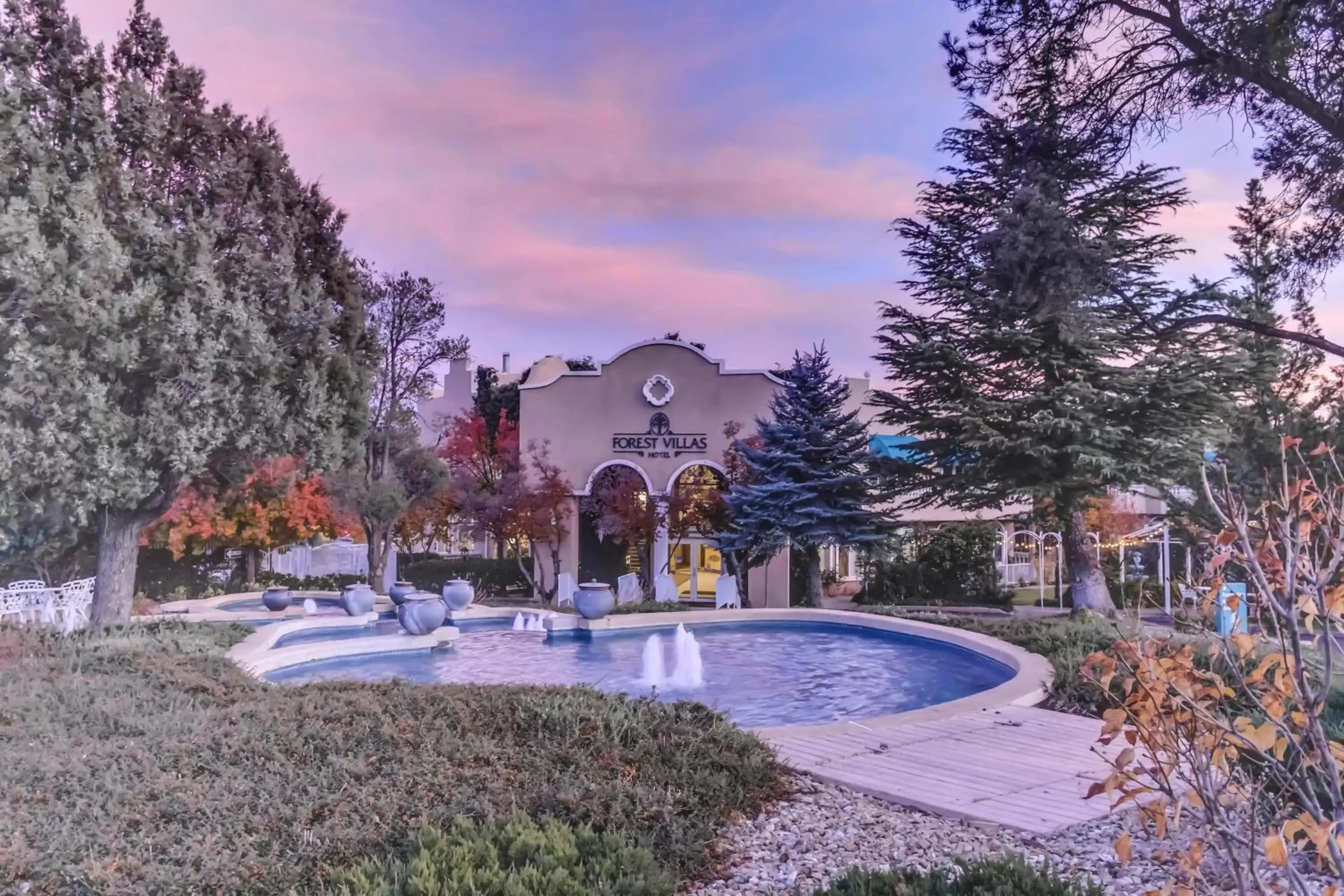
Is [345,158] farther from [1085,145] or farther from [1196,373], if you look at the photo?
[1196,373]

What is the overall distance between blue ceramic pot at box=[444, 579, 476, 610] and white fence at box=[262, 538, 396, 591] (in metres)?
9.37

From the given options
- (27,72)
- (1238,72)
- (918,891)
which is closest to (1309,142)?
(1238,72)

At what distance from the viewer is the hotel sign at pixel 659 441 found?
73.3ft

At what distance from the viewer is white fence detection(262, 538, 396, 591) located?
84.8 ft

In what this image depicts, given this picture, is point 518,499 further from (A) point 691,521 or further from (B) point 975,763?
(B) point 975,763

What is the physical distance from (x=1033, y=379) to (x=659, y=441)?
31.3 ft

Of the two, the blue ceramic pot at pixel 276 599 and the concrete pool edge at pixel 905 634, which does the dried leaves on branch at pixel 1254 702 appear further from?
the blue ceramic pot at pixel 276 599

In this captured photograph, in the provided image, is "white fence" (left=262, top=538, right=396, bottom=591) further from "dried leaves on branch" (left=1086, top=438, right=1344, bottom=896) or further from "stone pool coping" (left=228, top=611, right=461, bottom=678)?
"dried leaves on branch" (left=1086, top=438, right=1344, bottom=896)

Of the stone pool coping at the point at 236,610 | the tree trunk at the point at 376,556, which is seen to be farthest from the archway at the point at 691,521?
the tree trunk at the point at 376,556

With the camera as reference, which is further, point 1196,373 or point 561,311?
point 561,311

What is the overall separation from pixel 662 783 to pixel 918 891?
6.01ft

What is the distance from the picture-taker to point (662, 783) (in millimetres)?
4801

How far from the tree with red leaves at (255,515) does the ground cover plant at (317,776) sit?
11.7m

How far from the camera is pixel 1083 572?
620 inches
